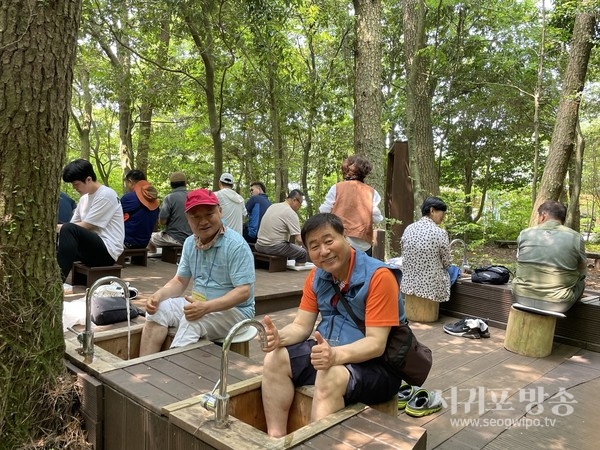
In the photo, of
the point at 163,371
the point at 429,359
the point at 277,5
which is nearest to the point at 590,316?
the point at 429,359

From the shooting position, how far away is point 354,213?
4789 millimetres

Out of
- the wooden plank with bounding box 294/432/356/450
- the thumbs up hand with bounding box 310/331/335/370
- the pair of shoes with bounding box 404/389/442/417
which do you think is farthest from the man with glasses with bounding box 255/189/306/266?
the wooden plank with bounding box 294/432/356/450

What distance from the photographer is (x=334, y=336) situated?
2.19m

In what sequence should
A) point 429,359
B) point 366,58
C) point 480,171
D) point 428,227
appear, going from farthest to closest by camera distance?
point 480,171 → point 366,58 → point 428,227 → point 429,359

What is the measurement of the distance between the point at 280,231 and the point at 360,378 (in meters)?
4.57

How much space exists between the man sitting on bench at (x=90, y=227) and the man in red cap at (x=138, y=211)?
1.25 m

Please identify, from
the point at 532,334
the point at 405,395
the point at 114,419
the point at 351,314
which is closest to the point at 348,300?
the point at 351,314

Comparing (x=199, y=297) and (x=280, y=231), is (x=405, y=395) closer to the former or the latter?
(x=199, y=297)

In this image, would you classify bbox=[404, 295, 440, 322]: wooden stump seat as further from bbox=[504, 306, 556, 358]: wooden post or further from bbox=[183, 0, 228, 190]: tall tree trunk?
bbox=[183, 0, 228, 190]: tall tree trunk

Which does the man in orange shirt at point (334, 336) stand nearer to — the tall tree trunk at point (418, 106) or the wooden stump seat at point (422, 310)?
the wooden stump seat at point (422, 310)

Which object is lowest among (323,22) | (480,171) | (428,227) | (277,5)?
(428,227)

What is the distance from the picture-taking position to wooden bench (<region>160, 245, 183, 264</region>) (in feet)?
21.5

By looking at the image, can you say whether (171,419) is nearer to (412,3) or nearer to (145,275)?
(145,275)

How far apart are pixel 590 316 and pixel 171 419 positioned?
12.8 feet
